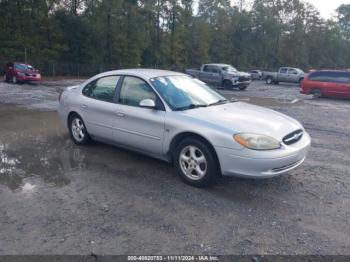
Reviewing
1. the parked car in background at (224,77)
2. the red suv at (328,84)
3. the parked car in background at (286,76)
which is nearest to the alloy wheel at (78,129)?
the red suv at (328,84)

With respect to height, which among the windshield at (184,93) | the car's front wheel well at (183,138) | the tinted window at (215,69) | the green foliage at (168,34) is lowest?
the car's front wheel well at (183,138)

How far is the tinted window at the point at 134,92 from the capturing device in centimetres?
536

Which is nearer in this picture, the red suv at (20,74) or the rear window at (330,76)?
the rear window at (330,76)

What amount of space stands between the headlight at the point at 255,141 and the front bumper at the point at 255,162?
0.07m

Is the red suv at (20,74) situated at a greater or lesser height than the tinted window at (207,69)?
lesser

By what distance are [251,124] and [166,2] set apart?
38.5m

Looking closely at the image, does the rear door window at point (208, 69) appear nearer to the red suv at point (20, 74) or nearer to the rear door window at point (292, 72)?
the rear door window at point (292, 72)

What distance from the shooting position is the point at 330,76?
59.0 feet

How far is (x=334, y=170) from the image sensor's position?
5.67 meters

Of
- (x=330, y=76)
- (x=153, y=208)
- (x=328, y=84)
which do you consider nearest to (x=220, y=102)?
(x=153, y=208)

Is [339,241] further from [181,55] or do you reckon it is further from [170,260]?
[181,55]

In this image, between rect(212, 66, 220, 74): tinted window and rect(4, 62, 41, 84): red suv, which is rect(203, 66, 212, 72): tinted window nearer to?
rect(212, 66, 220, 74): tinted window

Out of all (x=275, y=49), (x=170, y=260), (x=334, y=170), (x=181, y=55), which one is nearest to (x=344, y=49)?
(x=275, y=49)

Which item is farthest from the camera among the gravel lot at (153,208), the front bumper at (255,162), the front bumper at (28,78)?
the front bumper at (28,78)
